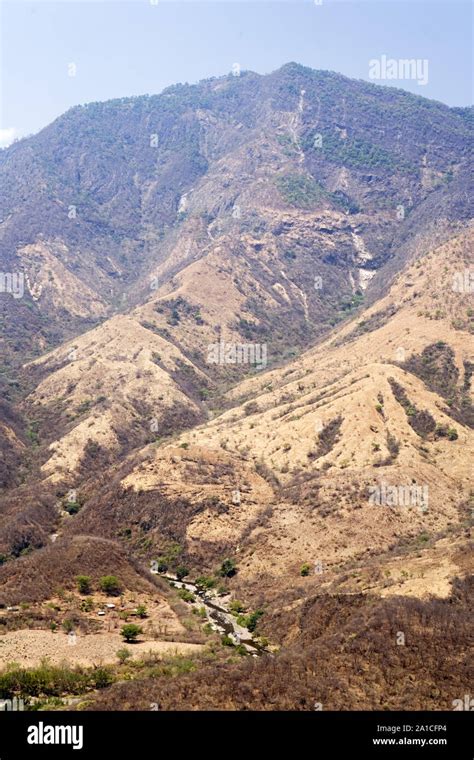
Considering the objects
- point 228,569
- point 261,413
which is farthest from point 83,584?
point 261,413

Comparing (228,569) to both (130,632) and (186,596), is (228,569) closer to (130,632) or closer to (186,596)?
(186,596)

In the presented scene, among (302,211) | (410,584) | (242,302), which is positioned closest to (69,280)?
(242,302)

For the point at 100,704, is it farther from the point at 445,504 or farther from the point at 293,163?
the point at 293,163

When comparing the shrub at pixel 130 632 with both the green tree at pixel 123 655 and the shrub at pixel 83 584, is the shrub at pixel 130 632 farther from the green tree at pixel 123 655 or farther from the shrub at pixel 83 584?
the shrub at pixel 83 584

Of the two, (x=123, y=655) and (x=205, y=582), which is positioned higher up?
(x=205, y=582)

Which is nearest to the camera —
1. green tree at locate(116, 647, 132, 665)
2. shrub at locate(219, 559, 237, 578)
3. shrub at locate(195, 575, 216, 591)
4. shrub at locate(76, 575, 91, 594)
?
green tree at locate(116, 647, 132, 665)

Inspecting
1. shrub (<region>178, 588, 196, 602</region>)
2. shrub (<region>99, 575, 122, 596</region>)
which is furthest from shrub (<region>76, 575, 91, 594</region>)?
shrub (<region>178, 588, 196, 602</region>)

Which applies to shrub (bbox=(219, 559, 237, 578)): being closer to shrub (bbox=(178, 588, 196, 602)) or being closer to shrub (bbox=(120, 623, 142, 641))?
shrub (bbox=(178, 588, 196, 602))

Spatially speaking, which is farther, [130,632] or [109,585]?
[109,585]

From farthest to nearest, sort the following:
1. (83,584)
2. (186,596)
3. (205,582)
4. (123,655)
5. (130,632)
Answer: (205,582) < (186,596) < (83,584) < (130,632) < (123,655)
